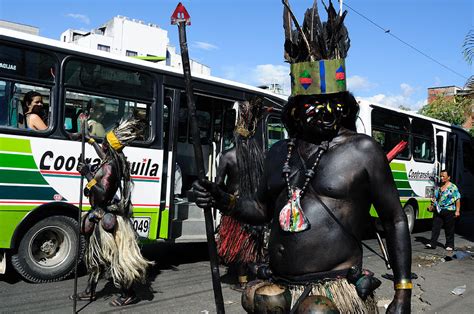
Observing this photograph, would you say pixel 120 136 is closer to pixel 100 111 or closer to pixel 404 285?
pixel 100 111

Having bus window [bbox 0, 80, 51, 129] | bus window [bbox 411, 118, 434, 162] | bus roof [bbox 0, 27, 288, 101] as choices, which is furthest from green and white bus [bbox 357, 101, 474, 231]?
bus window [bbox 0, 80, 51, 129]

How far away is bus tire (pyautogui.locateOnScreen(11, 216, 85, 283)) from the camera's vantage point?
643cm

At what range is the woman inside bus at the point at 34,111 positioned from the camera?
6504 mm

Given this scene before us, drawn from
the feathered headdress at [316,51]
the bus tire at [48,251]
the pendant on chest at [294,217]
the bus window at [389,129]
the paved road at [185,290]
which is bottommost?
the paved road at [185,290]

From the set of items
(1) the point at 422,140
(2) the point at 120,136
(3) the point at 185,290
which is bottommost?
(3) the point at 185,290

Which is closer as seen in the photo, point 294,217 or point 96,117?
point 294,217

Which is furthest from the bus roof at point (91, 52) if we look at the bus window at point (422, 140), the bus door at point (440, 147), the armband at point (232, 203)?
the bus door at point (440, 147)

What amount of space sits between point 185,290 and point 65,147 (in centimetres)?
252

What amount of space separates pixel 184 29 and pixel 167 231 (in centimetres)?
577

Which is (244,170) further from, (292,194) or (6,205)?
(292,194)

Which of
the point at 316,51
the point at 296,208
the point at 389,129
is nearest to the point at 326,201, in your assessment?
the point at 296,208

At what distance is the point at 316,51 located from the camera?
2.42 m

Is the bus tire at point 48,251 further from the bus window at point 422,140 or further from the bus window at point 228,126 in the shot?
the bus window at point 422,140

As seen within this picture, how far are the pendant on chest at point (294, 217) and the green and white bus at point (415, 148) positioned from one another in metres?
9.26
